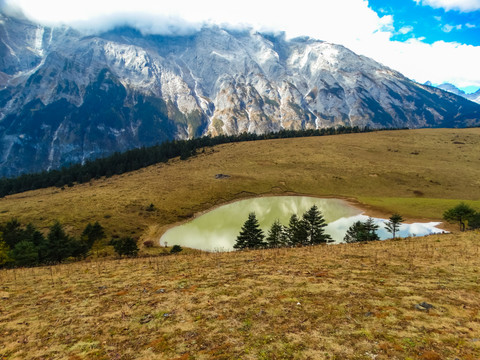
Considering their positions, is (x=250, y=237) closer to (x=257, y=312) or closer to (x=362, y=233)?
(x=362, y=233)


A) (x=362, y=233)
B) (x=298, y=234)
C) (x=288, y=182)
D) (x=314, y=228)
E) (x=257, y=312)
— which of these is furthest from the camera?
(x=288, y=182)

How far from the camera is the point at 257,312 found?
11164 millimetres

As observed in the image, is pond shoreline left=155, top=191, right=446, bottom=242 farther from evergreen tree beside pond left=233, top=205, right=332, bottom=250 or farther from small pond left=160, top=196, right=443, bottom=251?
evergreen tree beside pond left=233, top=205, right=332, bottom=250

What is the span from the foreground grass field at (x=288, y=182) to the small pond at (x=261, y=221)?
4993mm

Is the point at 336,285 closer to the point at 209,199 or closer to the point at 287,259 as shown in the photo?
the point at 287,259

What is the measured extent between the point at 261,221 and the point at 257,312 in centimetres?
5493

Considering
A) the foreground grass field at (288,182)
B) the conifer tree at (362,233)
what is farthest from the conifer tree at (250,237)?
the foreground grass field at (288,182)

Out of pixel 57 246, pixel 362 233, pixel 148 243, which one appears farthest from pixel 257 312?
pixel 148 243

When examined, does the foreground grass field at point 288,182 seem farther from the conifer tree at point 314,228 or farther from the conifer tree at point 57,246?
the conifer tree at point 314,228

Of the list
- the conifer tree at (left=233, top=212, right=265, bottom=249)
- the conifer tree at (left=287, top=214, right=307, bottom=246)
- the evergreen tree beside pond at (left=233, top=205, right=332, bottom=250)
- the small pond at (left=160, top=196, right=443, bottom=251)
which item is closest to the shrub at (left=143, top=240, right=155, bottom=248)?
the small pond at (left=160, top=196, right=443, bottom=251)

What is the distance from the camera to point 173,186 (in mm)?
89938

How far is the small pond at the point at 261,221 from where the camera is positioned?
53781 millimetres

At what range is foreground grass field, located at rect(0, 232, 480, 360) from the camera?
8.60 m

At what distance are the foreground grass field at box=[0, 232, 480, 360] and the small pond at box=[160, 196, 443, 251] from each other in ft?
93.7
